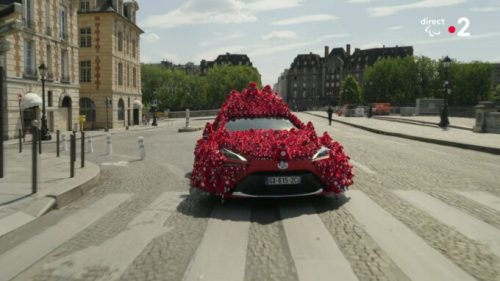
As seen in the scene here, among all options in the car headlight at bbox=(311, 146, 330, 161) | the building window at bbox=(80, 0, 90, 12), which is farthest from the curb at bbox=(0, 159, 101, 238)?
the building window at bbox=(80, 0, 90, 12)

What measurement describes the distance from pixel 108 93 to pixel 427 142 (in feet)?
101

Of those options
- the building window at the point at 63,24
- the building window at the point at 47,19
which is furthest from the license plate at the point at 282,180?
the building window at the point at 63,24

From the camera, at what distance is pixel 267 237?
473 centimetres

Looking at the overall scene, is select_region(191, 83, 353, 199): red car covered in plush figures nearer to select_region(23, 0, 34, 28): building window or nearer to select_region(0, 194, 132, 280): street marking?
select_region(0, 194, 132, 280): street marking

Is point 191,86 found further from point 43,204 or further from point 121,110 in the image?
point 43,204

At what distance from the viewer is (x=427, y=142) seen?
19.5 m

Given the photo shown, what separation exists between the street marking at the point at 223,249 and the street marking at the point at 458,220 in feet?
8.11

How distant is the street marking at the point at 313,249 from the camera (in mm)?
3671

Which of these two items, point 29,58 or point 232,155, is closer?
point 232,155

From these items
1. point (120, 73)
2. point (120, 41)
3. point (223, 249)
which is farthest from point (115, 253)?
point (120, 41)

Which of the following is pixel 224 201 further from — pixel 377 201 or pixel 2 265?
pixel 2 265

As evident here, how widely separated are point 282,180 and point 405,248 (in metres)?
1.93

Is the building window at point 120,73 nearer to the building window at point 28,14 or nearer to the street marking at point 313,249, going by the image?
the building window at point 28,14

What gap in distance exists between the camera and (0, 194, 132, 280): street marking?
404 centimetres
